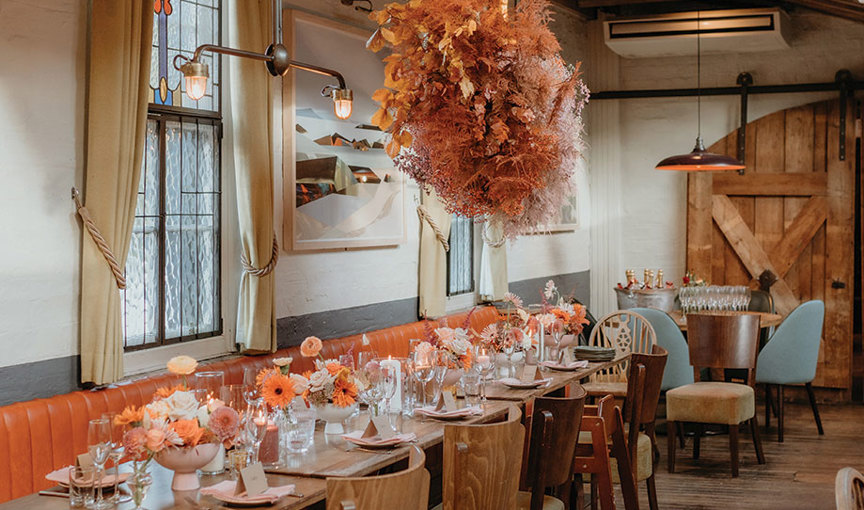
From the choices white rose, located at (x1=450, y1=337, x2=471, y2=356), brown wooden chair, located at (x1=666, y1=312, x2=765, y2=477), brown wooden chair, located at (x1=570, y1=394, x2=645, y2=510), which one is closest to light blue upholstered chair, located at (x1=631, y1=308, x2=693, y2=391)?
brown wooden chair, located at (x1=666, y1=312, x2=765, y2=477)

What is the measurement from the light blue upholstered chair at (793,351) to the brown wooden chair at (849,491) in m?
5.39

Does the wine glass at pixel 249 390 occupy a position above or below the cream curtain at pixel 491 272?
below

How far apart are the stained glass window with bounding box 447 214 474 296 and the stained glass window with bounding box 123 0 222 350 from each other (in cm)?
294

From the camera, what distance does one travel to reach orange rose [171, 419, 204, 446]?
291 cm

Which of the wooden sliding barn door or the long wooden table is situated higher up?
the wooden sliding barn door

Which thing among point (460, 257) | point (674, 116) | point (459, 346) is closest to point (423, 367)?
point (459, 346)

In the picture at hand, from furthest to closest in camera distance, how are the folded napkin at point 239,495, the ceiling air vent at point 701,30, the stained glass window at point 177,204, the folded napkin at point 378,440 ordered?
1. the ceiling air vent at point 701,30
2. the stained glass window at point 177,204
3. the folded napkin at point 378,440
4. the folded napkin at point 239,495

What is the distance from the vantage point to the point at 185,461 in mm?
2938

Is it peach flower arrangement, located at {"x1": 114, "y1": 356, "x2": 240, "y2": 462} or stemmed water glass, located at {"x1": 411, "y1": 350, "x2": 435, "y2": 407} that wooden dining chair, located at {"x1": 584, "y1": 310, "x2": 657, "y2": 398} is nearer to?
stemmed water glass, located at {"x1": 411, "y1": 350, "x2": 435, "y2": 407}

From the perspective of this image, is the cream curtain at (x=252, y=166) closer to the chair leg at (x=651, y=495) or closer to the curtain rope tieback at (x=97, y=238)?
the curtain rope tieback at (x=97, y=238)

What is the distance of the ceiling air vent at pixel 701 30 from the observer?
344 inches

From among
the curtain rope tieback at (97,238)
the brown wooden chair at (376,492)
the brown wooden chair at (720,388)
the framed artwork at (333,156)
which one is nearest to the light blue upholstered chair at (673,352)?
the brown wooden chair at (720,388)

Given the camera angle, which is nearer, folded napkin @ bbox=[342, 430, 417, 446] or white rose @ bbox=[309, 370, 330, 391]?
folded napkin @ bbox=[342, 430, 417, 446]

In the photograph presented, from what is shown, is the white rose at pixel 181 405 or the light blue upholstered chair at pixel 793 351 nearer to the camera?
the white rose at pixel 181 405
